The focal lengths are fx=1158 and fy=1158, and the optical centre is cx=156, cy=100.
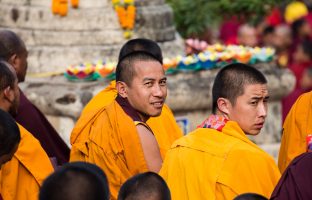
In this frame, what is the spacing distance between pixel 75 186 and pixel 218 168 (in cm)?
126

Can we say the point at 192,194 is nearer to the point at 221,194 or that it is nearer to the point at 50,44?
the point at 221,194

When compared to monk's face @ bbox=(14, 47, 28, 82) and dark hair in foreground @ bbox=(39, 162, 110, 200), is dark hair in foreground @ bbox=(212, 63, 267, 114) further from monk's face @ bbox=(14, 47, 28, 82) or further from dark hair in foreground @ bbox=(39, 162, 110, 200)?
monk's face @ bbox=(14, 47, 28, 82)

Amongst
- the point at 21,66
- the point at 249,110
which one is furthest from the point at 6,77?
the point at 249,110

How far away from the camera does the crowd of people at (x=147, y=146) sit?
564cm

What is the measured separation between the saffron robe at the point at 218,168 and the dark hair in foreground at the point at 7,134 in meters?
0.87

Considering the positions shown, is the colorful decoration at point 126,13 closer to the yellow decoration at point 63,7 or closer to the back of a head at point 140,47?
the yellow decoration at point 63,7

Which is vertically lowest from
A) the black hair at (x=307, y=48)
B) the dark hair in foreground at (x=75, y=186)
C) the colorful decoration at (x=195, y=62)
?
the black hair at (x=307, y=48)

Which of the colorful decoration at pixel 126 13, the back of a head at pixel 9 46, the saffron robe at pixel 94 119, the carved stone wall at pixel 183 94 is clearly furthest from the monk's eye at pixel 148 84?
the colorful decoration at pixel 126 13

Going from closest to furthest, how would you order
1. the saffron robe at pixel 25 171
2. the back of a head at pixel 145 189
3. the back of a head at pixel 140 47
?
the back of a head at pixel 145 189 < the saffron robe at pixel 25 171 < the back of a head at pixel 140 47

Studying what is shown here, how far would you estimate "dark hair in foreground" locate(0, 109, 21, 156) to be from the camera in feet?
20.7

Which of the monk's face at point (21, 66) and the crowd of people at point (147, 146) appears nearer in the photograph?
the crowd of people at point (147, 146)

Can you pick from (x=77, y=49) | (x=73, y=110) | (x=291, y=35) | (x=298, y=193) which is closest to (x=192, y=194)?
(x=298, y=193)

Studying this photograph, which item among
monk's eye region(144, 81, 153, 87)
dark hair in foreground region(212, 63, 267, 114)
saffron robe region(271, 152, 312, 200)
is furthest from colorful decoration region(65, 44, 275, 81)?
saffron robe region(271, 152, 312, 200)

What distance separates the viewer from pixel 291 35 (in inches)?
549
